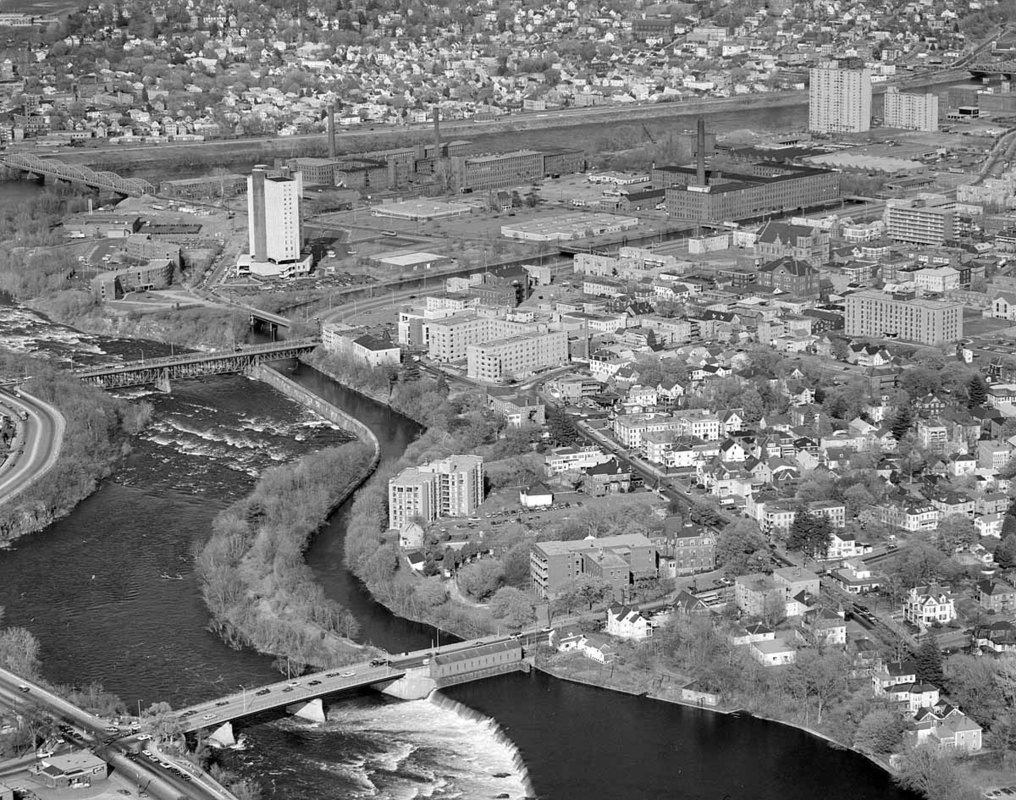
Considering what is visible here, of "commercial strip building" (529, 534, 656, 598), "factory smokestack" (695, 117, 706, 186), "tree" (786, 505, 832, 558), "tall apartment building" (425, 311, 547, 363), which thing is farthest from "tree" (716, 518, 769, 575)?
"factory smokestack" (695, 117, 706, 186)

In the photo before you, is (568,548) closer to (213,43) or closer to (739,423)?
(739,423)

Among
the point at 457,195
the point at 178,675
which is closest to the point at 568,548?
the point at 178,675

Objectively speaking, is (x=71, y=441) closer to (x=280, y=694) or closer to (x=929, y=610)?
(x=280, y=694)

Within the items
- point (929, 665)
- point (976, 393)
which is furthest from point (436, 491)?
point (976, 393)

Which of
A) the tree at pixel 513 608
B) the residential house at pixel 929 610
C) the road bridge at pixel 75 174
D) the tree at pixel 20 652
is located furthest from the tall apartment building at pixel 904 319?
the road bridge at pixel 75 174

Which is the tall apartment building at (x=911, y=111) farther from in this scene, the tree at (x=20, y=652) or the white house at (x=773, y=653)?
the tree at (x=20, y=652)

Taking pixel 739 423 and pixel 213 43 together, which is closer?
pixel 739 423
